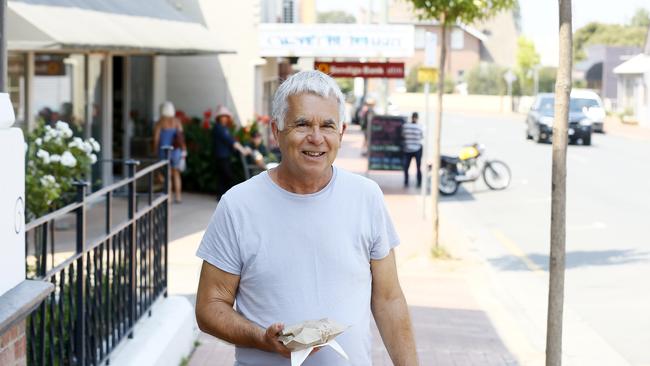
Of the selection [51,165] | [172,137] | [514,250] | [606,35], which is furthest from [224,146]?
[606,35]

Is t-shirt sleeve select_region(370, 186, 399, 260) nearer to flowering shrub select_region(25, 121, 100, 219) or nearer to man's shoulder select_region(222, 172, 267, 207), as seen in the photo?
man's shoulder select_region(222, 172, 267, 207)

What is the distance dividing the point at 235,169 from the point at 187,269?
7.85m

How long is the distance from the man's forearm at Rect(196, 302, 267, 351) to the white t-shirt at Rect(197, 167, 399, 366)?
63 mm

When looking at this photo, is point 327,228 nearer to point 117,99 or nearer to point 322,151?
point 322,151

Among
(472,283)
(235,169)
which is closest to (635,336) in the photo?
(472,283)

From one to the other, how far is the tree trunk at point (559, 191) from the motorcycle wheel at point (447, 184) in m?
16.6

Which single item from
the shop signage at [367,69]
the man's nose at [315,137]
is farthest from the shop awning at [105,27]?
the man's nose at [315,137]

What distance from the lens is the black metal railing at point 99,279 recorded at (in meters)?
5.35

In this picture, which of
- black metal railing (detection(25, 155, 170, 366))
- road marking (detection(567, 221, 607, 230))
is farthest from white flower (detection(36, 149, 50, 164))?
road marking (detection(567, 221, 607, 230))

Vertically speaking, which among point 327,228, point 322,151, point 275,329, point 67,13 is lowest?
point 275,329

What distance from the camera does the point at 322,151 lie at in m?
3.83

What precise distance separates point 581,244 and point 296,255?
12.2 m

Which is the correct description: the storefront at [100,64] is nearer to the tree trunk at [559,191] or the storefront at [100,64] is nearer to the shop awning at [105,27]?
the shop awning at [105,27]

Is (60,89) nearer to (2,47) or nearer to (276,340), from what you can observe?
(2,47)
